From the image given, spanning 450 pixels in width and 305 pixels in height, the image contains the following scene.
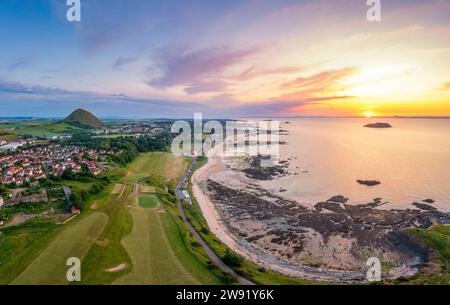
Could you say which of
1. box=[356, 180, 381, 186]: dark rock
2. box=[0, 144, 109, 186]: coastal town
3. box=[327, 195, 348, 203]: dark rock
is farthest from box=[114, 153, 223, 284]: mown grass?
box=[356, 180, 381, 186]: dark rock

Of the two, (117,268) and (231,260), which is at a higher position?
(117,268)

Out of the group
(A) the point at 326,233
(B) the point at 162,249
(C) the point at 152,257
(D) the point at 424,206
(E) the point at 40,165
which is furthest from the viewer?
(E) the point at 40,165

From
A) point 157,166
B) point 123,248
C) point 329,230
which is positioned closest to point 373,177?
point 329,230

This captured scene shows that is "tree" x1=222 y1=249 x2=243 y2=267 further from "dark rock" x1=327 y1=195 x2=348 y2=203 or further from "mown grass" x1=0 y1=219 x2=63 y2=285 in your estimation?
"dark rock" x1=327 y1=195 x2=348 y2=203

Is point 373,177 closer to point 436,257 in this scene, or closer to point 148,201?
point 436,257

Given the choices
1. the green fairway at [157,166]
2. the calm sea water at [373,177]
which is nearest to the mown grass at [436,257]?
the calm sea water at [373,177]

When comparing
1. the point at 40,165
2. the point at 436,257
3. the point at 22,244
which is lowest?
the point at 436,257

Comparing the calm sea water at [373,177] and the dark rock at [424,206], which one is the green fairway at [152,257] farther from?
the dark rock at [424,206]
